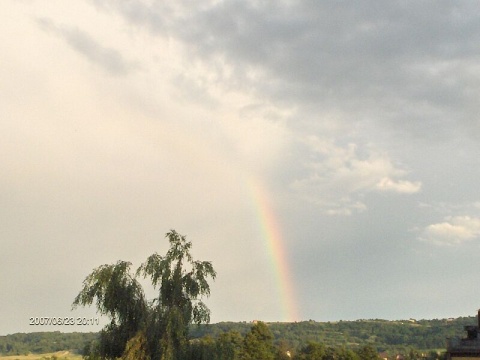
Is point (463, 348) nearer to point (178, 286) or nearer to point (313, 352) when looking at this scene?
point (178, 286)

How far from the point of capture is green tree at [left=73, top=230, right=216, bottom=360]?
32.9 metres

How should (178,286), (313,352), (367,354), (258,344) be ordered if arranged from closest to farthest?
(178,286), (258,344), (313,352), (367,354)

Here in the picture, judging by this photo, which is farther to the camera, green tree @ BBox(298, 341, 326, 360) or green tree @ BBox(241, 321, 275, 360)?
green tree @ BBox(298, 341, 326, 360)

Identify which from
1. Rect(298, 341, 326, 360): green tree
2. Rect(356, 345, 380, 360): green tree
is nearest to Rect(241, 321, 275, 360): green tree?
Rect(298, 341, 326, 360): green tree

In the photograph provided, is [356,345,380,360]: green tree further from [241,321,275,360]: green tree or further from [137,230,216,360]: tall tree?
[137,230,216,360]: tall tree

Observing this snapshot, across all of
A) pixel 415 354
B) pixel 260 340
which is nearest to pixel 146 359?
pixel 260 340

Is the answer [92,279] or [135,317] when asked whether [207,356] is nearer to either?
[135,317]

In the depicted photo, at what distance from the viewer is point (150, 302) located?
3500 centimetres

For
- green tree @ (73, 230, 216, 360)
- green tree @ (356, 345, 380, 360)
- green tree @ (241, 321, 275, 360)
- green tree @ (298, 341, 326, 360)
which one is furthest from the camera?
green tree @ (356, 345, 380, 360)

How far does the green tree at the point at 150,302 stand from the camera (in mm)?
32906

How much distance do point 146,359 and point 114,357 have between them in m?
3.13

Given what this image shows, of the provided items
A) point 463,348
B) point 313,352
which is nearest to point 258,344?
point 313,352

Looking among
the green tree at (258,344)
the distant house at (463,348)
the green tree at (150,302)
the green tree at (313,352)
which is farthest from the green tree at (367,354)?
the green tree at (150,302)

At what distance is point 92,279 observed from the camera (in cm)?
3494
